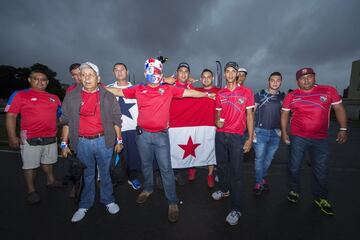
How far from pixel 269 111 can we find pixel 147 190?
2.80 m

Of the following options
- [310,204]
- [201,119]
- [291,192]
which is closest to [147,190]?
[201,119]

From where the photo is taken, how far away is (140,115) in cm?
327

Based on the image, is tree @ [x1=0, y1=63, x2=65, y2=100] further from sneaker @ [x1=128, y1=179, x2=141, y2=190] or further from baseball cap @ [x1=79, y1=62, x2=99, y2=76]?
baseball cap @ [x1=79, y1=62, x2=99, y2=76]

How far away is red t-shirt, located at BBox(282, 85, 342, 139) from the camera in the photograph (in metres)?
3.29

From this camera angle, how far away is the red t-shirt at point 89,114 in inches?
118

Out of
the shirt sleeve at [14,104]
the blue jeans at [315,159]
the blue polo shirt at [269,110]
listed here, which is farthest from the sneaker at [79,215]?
the blue jeans at [315,159]

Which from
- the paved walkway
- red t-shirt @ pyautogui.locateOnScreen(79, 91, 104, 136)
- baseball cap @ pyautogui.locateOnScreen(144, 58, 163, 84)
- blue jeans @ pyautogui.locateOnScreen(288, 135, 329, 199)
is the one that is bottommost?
the paved walkway

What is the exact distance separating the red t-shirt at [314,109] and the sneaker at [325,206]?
1.09 meters

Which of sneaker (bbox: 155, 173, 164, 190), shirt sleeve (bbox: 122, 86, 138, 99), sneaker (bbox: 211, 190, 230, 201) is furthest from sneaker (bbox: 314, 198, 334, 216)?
shirt sleeve (bbox: 122, 86, 138, 99)

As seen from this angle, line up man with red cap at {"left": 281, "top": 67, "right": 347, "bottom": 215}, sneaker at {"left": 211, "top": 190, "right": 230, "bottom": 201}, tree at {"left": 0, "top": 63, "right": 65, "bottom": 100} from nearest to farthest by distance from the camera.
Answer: man with red cap at {"left": 281, "top": 67, "right": 347, "bottom": 215} → sneaker at {"left": 211, "top": 190, "right": 230, "bottom": 201} → tree at {"left": 0, "top": 63, "right": 65, "bottom": 100}

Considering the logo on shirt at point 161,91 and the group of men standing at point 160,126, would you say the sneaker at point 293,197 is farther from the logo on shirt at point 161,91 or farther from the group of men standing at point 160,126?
the logo on shirt at point 161,91

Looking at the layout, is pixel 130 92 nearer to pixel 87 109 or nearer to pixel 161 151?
pixel 87 109

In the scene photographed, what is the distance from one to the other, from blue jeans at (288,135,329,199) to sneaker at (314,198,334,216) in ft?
0.25

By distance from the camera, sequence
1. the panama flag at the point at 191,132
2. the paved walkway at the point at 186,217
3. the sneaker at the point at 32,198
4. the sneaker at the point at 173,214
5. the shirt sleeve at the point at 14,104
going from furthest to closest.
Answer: the panama flag at the point at 191,132 < the sneaker at the point at 32,198 < the shirt sleeve at the point at 14,104 < the sneaker at the point at 173,214 < the paved walkway at the point at 186,217
